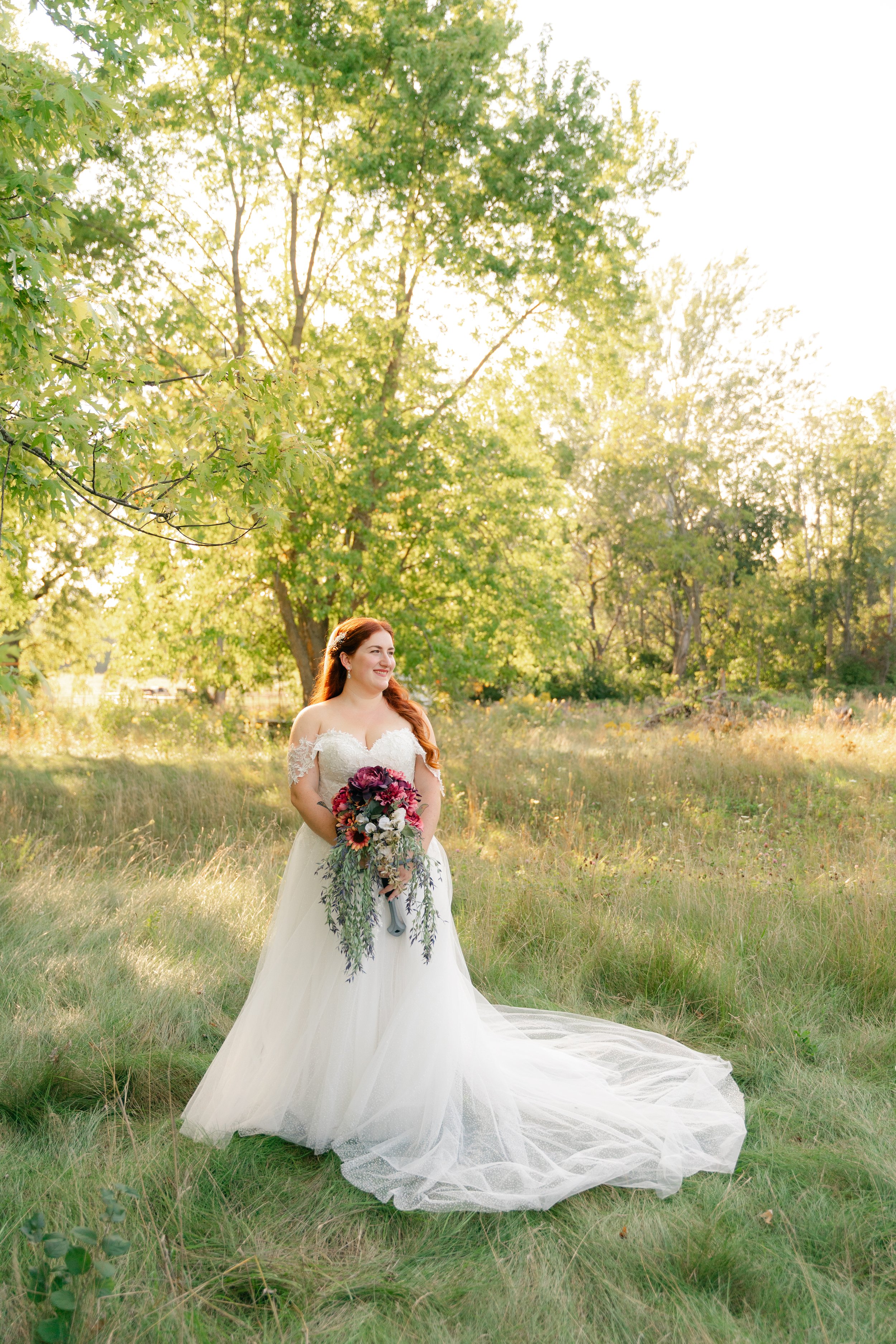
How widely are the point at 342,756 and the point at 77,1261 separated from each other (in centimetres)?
212

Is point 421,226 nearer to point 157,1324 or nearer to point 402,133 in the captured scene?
point 402,133

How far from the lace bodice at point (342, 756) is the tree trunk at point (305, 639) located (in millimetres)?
10065

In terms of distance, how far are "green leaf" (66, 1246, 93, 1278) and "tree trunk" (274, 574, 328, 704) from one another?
38.9 feet

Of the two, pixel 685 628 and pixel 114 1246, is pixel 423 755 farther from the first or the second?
pixel 685 628

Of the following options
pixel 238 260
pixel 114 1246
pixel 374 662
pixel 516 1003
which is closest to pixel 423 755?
pixel 374 662

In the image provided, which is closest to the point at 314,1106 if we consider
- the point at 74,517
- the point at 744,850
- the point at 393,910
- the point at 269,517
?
the point at 393,910

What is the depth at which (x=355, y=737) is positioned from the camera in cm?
416

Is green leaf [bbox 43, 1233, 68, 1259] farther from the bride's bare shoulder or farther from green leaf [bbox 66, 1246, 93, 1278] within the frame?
the bride's bare shoulder

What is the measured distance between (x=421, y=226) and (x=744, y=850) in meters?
9.79

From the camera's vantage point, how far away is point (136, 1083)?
13.4 feet

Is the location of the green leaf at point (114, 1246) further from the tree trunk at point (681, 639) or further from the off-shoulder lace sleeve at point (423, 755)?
the tree trunk at point (681, 639)

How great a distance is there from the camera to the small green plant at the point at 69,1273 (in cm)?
234

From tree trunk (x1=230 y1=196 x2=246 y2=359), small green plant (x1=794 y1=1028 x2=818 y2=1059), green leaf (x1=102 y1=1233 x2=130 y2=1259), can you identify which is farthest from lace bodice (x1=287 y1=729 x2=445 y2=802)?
tree trunk (x1=230 y1=196 x2=246 y2=359)

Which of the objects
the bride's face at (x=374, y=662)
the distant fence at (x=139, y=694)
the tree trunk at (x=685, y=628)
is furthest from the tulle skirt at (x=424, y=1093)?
the tree trunk at (x=685, y=628)
